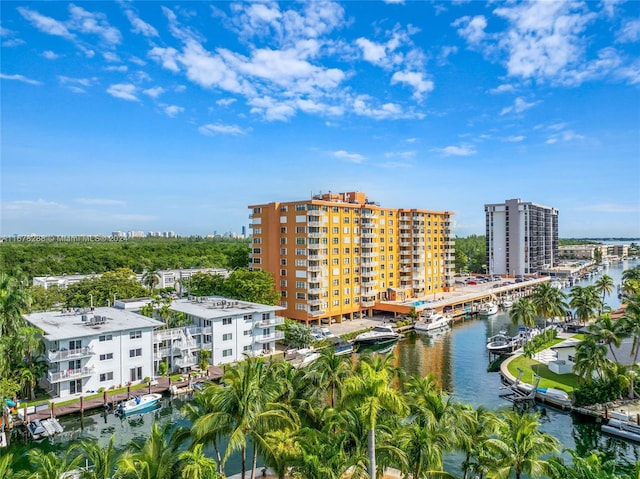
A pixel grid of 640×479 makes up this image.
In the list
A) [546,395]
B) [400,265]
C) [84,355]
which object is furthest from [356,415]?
[400,265]

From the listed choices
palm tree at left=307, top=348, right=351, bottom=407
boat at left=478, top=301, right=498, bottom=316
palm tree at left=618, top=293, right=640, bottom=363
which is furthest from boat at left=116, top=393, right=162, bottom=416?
boat at left=478, top=301, right=498, bottom=316

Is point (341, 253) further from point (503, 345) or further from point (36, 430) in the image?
point (36, 430)

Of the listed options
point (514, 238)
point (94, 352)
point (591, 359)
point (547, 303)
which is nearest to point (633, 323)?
point (591, 359)

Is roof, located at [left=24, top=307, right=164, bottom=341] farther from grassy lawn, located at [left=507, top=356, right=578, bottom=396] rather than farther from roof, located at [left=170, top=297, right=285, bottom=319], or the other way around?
grassy lawn, located at [left=507, top=356, right=578, bottom=396]

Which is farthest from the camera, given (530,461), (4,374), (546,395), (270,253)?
(270,253)

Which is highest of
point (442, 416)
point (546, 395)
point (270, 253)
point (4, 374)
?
point (270, 253)

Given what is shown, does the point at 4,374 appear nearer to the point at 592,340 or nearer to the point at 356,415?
the point at 356,415
